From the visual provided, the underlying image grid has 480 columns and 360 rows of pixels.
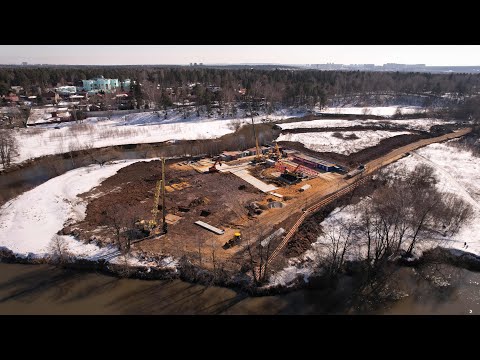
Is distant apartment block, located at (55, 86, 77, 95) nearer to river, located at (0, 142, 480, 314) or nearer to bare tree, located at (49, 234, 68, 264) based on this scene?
bare tree, located at (49, 234, 68, 264)

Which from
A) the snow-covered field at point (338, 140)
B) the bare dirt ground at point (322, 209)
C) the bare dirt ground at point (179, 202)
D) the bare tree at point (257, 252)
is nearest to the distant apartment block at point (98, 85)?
the snow-covered field at point (338, 140)

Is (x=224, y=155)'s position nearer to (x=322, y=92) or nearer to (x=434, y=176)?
(x=434, y=176)

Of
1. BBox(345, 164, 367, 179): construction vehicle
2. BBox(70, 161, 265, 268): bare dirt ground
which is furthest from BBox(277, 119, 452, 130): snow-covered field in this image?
BBox(70, 161, 265, 268): bare dirt ground

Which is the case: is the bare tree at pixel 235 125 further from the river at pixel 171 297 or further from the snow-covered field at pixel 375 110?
the river at pixel 171 297

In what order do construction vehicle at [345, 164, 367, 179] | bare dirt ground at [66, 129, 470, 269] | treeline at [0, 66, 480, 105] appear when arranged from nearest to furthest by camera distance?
bare dirt ground at [66, 129, 470, 269]
construction vehicle at [345, 164, 367, 179]
treeline at [0, 66, 480, 105]

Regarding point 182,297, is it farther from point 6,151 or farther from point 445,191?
point 6,151

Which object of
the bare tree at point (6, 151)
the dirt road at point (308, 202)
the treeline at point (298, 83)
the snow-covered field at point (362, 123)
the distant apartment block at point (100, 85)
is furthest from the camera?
the distant apartment block at point (100, 85)

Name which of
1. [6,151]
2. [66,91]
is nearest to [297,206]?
[6,151]
